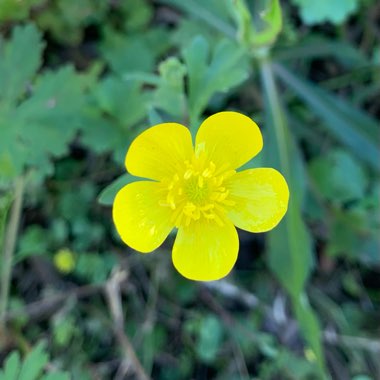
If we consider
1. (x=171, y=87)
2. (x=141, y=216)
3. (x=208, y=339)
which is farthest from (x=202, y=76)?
(x=208, y=339)

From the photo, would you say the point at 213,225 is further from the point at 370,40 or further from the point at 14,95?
the point at 370,40

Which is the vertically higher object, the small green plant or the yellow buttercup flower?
the yellow buttercup flower

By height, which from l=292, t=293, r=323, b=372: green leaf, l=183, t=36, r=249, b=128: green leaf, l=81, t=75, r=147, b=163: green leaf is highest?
l=183, t=36, r=249, b=128: green leaf

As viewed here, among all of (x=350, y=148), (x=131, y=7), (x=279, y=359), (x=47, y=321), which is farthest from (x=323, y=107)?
(x=47, y=321)

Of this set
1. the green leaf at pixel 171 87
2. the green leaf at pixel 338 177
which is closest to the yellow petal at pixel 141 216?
the green leaf at pixel 171 87

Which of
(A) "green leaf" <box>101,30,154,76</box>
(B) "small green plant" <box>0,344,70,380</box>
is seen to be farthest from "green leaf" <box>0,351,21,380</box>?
(A) "green leaf" <box>101,30,154,76</box>

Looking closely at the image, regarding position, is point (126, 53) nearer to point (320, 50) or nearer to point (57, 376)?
point (320, 50)

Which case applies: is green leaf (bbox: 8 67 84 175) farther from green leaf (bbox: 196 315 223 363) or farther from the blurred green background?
green leaf (bbox: 196 315 223 363)
